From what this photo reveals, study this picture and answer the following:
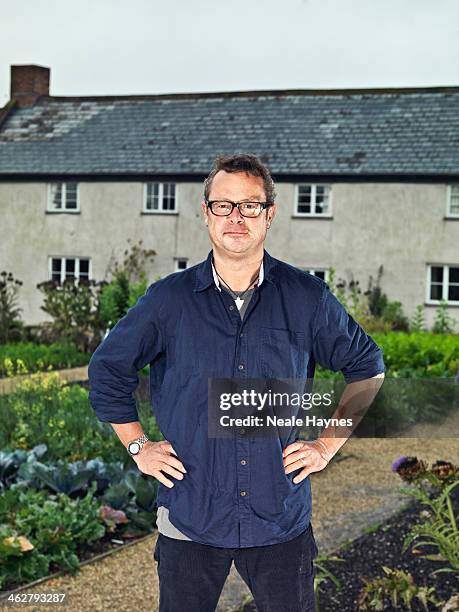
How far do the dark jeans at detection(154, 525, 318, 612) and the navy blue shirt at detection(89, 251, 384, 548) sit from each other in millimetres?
38

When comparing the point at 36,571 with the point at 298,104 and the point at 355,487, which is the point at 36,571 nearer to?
the point at 355,487

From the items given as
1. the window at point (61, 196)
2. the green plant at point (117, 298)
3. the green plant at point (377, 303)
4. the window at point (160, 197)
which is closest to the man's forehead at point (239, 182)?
the green plant at point (117, 298)

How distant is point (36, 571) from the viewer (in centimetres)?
548

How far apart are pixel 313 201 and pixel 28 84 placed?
962 cm

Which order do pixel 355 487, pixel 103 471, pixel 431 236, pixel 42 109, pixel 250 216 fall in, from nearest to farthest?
pixel 250 216, pixel 103 471, pixel 355 487, pixel 431 236, pixel 42 109

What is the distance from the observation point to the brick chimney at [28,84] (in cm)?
2850

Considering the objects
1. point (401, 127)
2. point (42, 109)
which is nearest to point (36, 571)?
point (401, 127)

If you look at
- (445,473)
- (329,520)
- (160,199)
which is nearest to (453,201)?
(160,199)

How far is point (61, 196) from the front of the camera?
2578 cm

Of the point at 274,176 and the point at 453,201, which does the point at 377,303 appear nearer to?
the point at 453,201

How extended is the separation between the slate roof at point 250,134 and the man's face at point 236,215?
2032cm

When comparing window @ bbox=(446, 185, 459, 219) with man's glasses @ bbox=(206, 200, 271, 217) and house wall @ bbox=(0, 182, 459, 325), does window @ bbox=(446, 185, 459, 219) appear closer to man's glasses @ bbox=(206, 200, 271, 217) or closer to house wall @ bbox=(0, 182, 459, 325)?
house wall @ bbox=(0, 182, 459, 325)

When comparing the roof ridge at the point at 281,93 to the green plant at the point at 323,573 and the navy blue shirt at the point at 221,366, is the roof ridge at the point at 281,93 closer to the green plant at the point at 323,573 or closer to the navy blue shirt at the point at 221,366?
the green plant at the point at 323,573

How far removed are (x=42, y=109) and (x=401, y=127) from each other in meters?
10.1
